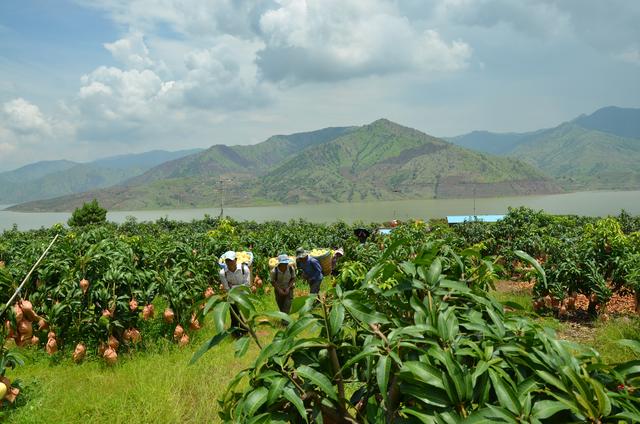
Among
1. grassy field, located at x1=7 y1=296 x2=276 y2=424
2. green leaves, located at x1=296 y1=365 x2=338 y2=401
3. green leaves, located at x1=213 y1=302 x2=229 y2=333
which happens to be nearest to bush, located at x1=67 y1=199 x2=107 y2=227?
grassy field, located at x1=7 y1=296 x2=276 y2=424

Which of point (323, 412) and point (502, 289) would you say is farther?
point (502, 289)

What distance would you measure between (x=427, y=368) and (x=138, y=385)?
17.2 ft

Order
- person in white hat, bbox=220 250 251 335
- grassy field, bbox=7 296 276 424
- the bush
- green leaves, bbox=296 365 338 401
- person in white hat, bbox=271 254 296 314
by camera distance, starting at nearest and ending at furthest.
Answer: green leaves, bbox=296 365 338 401, grassy field, bbox=7 296 276 424, person in white hat, bbox=220 250 251 335, person in white hat, bbox=271 254 296 314, the bush

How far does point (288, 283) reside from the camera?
27.9ft

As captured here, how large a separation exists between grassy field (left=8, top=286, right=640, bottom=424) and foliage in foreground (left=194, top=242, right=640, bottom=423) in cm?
261

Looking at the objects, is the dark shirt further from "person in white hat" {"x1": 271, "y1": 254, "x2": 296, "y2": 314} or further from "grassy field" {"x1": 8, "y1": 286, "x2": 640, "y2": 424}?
"grassy field" {"x1": 8, "y1": 286, "x2": 640, "y2": 424}

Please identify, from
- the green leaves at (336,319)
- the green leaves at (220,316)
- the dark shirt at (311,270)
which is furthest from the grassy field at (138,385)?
the green leaves at (220,316)

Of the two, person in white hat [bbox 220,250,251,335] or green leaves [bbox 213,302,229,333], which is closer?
green leaves [bbox 213,302,229,333]

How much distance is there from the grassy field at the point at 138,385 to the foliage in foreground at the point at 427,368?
261 cm

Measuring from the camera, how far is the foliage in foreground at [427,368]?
1.35 meters

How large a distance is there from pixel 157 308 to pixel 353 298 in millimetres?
9627

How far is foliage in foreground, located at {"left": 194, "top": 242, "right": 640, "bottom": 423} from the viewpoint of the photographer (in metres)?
1.35

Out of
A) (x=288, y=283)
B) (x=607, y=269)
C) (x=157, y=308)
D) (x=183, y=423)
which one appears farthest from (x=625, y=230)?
(x=183, y=423)

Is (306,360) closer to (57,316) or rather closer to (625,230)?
(57,316)
